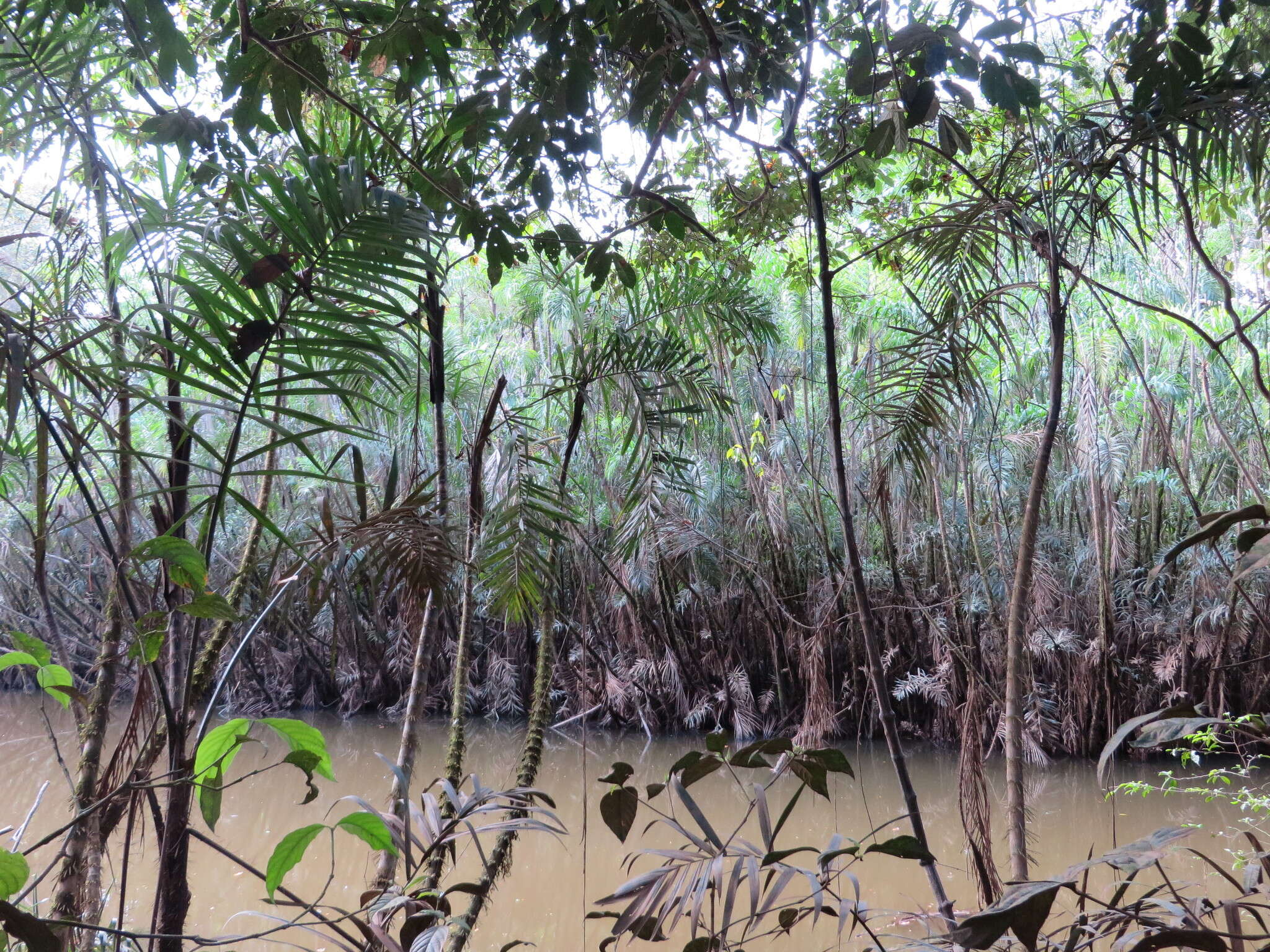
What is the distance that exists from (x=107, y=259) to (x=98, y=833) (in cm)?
103

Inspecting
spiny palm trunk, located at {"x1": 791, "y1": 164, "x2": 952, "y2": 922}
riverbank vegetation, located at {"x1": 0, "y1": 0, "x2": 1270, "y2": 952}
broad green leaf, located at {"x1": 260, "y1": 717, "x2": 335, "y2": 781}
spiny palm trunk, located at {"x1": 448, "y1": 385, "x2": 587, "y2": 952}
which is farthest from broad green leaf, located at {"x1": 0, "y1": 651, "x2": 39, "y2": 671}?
spiny palm trunk, located at {"x1": 791, "y1": 164, "x2": 952, "y2": 922}

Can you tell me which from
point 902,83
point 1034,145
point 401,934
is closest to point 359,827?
point 401,934

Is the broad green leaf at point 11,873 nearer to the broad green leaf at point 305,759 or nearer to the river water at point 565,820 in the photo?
the broad green leaf at point 305,759

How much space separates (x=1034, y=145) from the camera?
4.97 feet

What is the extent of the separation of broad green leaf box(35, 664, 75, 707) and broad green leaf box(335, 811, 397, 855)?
430mm

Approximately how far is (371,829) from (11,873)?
34cm

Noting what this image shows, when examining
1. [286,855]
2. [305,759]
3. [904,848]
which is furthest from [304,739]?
[904,848]

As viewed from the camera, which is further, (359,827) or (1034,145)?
(1034,145)

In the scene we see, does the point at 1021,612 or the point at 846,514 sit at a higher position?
the point at 846,514

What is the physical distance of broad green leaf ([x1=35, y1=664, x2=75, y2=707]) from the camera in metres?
1.07

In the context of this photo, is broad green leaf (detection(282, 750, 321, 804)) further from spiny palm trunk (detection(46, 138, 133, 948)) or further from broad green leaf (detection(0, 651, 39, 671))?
spiny palm trunk (detection(46, 138, 133, 948))

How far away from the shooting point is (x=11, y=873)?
82 centimetres

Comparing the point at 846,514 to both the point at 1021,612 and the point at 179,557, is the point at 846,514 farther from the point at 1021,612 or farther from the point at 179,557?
the point at 179,557

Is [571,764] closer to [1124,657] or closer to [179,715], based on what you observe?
[1124,657]
